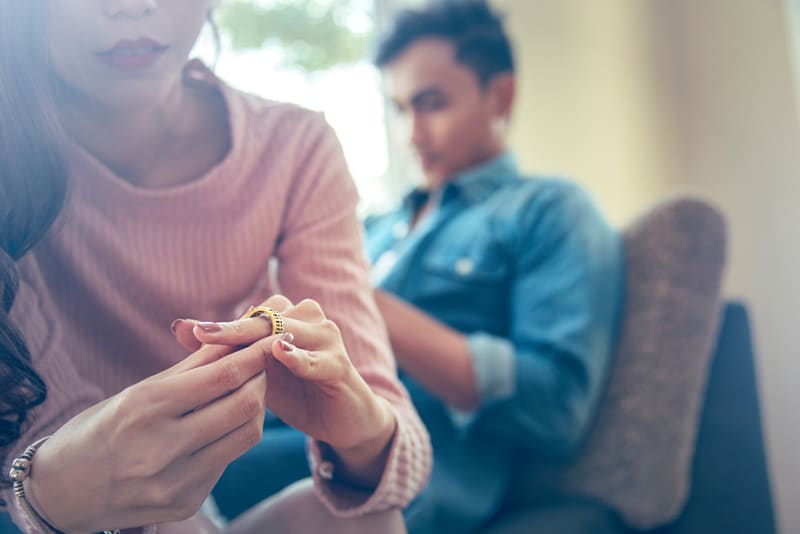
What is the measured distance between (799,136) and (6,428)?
4.99ft

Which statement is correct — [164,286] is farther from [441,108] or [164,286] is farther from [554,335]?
[441,108]

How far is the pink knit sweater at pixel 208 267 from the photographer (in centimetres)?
43

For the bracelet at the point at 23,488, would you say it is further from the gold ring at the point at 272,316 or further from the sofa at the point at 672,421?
the sofa at the point at 672,421

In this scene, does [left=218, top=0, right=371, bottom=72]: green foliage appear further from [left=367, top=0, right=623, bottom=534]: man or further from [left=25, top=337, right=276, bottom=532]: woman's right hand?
[left=25, top=337, right=276, bottom=532]: woman's right hand

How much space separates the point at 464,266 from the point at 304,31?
0.44 m

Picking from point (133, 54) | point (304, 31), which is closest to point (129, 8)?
point (133, 54)

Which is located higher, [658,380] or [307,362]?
[307,362]

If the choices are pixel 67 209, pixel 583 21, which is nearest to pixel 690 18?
pixel 583 21

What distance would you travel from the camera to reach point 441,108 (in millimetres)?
1218

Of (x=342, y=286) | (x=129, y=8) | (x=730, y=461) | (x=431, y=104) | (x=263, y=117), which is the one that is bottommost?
(x=730, y=461)

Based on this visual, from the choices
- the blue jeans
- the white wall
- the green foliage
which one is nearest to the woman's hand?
the blue jeans

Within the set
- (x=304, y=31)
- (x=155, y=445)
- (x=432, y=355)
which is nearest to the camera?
(x=155, y=445)

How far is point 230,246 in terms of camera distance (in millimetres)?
507

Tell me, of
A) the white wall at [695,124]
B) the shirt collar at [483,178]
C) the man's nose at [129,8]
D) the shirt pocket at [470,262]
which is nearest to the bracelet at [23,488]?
the man's nose at [129,8]
